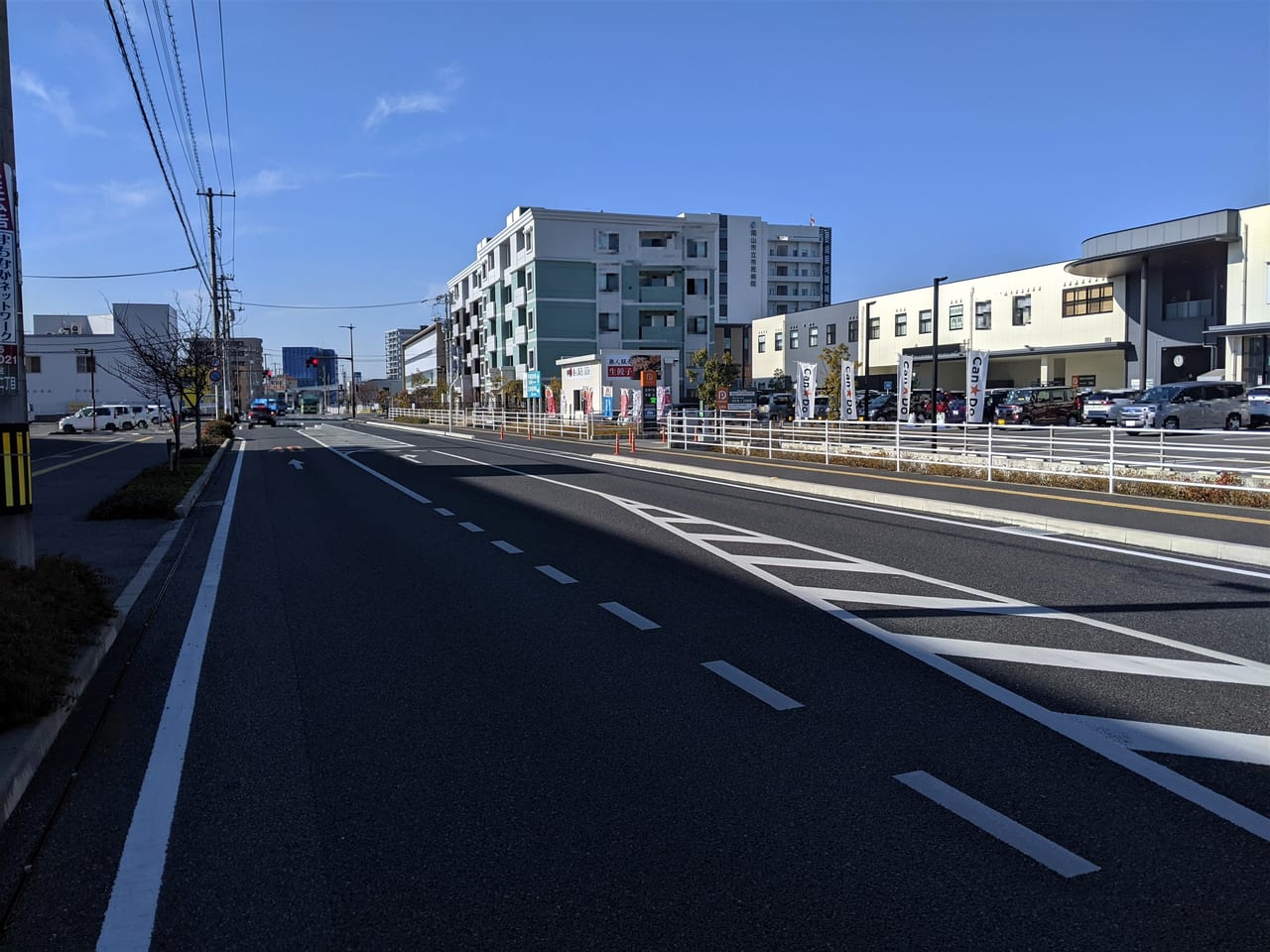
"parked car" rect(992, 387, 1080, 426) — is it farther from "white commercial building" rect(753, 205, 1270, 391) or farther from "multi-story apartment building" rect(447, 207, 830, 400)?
"multi-story apartment building" rect(447, 207, 830, 400)

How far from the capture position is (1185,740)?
15.6 ft

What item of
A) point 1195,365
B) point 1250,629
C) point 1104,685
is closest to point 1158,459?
point 1250,629

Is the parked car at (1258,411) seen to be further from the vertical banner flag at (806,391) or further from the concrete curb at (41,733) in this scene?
the concrete curb at (41,733)

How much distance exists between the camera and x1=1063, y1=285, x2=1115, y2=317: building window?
51.5m

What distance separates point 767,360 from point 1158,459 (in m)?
68.4

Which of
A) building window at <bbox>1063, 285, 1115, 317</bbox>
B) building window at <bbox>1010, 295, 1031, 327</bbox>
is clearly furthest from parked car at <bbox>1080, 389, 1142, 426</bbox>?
building window at <bbox>1010, 295, 1031, 327</bbox>

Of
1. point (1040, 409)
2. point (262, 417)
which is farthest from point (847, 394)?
point (262, 417)

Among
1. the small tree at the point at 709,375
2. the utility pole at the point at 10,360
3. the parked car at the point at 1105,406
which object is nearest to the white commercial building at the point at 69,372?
the small tree at the point at 709,375

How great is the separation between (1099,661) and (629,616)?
345 centimetres

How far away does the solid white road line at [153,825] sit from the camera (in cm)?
322

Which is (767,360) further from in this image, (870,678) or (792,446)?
(870,678)

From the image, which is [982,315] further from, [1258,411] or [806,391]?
[806,391]

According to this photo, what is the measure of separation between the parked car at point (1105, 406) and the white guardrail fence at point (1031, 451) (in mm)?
5765

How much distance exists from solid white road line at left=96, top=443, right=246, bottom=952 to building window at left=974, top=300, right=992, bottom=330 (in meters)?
58.7
